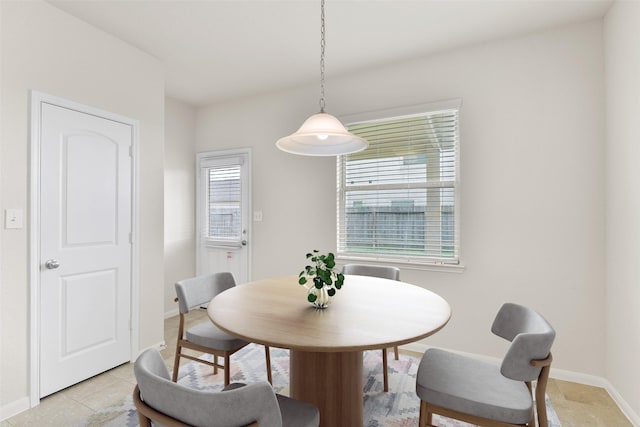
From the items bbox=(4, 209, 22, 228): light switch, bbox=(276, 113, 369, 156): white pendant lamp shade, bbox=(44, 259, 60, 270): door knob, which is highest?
bbox=(276, 113, 369, 156): white pendant lamp shade

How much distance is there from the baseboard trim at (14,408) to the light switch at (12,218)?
3.70ft

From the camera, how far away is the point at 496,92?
275 centimetres

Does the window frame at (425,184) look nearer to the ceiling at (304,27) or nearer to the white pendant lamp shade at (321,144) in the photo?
the ceiling at (304,27)

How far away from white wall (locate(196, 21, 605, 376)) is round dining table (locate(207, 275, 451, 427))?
121 centimetres

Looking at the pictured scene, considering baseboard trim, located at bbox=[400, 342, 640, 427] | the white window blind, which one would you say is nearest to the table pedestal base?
baseboard trim, located at bbox=[400, 342, 640, 427]

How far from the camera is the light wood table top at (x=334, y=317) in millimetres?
1251

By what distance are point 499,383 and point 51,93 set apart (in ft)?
10.7

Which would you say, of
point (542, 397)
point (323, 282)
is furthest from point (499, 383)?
point (323, 282)

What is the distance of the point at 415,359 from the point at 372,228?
126 cm

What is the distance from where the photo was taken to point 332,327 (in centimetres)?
139

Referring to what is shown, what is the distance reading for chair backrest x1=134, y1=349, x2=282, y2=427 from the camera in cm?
85

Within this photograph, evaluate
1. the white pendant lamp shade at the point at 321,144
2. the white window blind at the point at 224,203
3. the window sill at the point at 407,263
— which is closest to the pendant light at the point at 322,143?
the white pendant lamp shade at the point at 321,144

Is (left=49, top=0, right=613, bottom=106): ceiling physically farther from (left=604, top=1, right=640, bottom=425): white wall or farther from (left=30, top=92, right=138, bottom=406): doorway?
(left=30, top=92, right=138, bottom=406): doorway

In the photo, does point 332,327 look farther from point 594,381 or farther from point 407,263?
point 594,381
